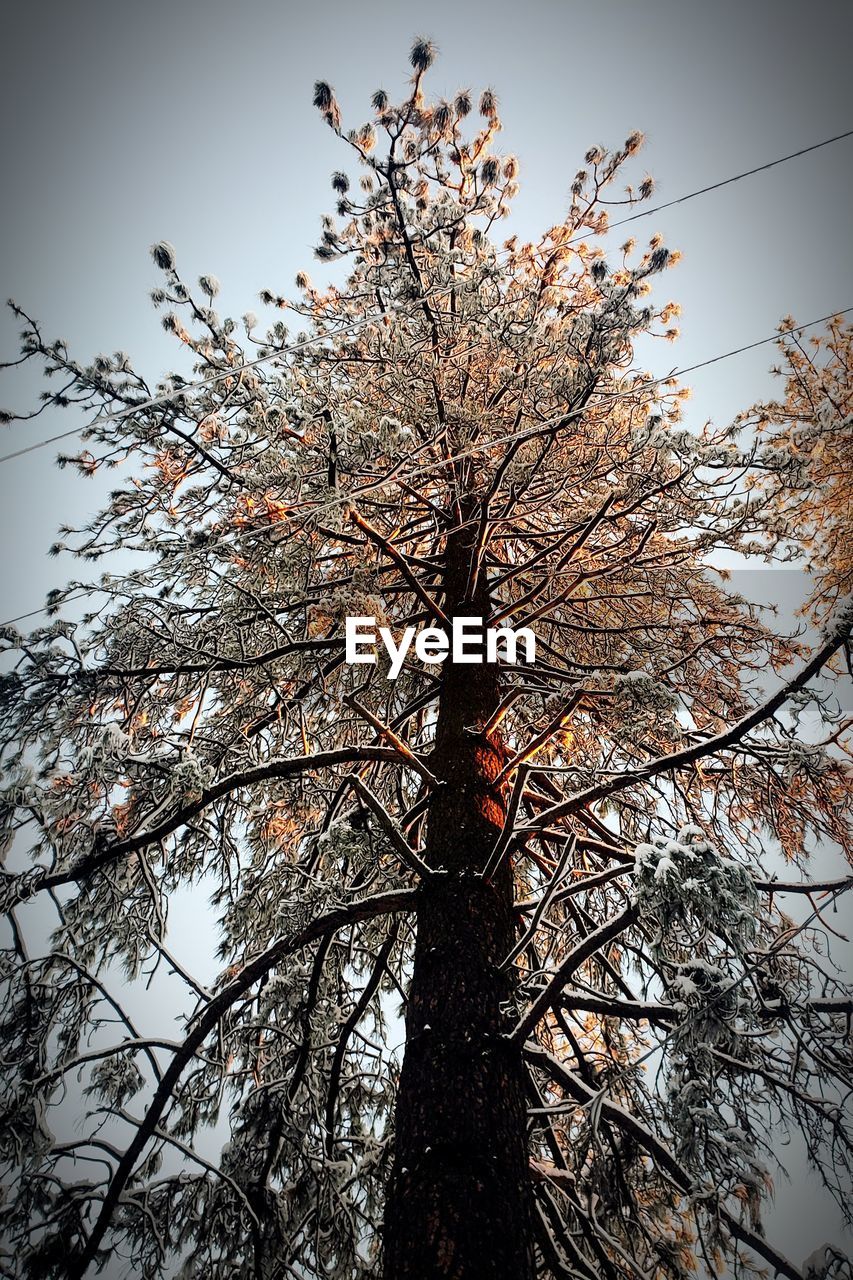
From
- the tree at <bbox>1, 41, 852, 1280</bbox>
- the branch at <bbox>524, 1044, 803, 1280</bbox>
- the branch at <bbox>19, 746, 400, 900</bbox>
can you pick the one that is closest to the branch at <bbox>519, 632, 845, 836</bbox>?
the tree at <bbox>1, 41, 852, 1280</bbox>

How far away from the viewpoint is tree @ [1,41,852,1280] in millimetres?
2012

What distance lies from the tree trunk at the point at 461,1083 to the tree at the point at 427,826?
0.01m

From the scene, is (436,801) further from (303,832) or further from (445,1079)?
(303,832)

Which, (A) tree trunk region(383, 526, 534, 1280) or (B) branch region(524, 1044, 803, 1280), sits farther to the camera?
(B) branch region(524, 1044, 803, 1280)

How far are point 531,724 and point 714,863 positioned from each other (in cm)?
279

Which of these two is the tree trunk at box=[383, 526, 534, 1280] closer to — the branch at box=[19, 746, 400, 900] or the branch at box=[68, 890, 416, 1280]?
the branch at box=[68, 890, 416, 1280]

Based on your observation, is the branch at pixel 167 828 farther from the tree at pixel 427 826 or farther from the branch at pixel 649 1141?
the branch at pixel 649 1141

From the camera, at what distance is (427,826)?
2.99 m

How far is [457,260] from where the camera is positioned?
3.40 m

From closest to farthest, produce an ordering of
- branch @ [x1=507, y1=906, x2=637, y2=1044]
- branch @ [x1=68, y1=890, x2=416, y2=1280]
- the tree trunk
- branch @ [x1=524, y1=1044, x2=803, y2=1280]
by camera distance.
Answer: the tree trunk < branch @ [x1=507, y1=906, x2=637, y2=1044] < branch @ [x1=524, y1=1044, x2=803, y2=1280] < branch @ [x1=68, y1=890, x2=416, y2=1280]

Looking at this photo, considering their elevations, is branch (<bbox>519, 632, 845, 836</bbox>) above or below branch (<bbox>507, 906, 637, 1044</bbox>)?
above

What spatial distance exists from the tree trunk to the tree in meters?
0.01

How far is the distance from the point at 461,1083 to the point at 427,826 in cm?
108

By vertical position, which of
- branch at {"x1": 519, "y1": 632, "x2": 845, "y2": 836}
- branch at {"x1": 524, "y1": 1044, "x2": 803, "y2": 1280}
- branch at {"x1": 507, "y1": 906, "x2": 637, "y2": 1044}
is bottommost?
branch at {"x1": 524, "y1": 1044, "x2": 803, "y2": 1280}
